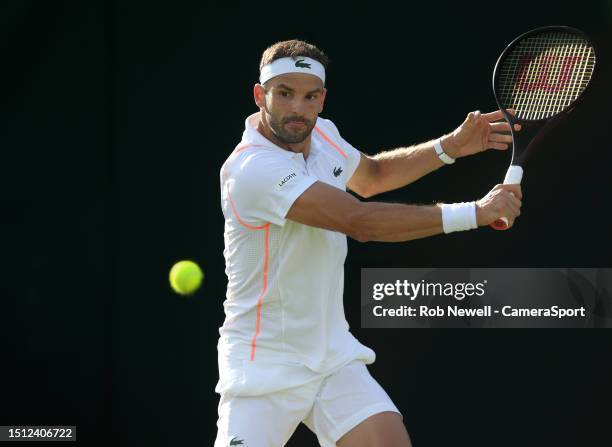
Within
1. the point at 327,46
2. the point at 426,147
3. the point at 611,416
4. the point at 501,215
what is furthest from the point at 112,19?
the point at 611,416

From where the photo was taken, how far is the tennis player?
13.0 ft

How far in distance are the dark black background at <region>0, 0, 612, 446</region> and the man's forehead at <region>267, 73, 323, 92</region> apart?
1.09 metres

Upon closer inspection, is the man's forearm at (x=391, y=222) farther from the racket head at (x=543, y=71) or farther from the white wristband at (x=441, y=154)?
the white wristband at (x=441, y=154)

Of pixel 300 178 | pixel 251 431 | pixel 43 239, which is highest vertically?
pixel 43 239

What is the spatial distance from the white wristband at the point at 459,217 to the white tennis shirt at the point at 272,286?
472mm

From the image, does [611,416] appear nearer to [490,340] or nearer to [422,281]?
[490,340]

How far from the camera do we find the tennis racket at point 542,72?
4.32 meters

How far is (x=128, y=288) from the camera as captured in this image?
5293mm

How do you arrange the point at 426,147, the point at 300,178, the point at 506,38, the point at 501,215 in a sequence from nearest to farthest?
the point at 501,215 → the point at 300,178 → the point at 426,147 → the point at 506,38

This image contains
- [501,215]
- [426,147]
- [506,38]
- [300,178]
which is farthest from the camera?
[506,38]

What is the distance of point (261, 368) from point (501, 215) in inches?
35.9

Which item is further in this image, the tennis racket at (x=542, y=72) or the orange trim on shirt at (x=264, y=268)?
the tennis racket at (x=542, y=72)

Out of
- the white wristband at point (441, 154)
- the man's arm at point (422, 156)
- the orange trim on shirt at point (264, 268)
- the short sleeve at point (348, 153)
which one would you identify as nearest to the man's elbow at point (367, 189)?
the man's arm at point (422, 156)

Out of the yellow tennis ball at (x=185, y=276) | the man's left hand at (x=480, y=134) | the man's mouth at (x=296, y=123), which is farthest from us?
the yellow tennis ball at (x=185, y=276)
